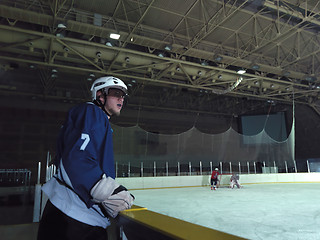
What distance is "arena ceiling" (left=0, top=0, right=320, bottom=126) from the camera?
8898 millimetres

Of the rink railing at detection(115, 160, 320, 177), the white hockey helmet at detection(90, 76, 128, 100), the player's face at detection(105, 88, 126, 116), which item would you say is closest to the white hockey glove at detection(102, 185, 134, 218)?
the player's face at detection(105, 88, 126, 116)

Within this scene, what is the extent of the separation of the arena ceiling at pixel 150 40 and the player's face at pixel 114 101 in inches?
307

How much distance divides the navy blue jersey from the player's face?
0.26m

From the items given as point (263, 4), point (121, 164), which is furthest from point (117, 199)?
point (263, 4)

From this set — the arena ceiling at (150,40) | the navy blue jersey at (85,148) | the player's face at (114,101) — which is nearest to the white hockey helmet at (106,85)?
the player's face at (114,101)

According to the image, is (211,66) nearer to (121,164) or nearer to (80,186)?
(121,164)

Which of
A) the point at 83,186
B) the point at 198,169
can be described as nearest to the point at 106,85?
the point at 83,186

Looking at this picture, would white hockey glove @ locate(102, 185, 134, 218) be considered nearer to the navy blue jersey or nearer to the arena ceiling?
the navy blue jersey

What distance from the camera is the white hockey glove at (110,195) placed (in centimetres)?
92

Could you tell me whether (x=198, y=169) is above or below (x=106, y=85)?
below

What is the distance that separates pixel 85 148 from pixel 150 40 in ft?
32.8

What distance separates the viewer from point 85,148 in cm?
97

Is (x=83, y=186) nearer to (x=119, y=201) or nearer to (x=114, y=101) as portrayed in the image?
(x=119, y=201)

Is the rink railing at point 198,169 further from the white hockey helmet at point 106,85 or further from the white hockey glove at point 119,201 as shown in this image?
the white hockey glove at point 119,201
